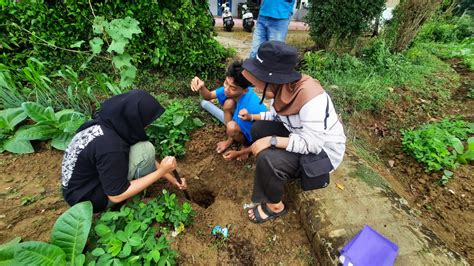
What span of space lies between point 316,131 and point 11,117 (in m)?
3.04

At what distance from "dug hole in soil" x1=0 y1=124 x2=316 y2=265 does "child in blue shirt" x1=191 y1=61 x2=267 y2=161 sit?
153mm

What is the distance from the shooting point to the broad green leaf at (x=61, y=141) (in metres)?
2.56

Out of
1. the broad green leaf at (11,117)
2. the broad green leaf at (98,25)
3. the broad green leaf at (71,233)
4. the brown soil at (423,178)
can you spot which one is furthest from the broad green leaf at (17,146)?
the brown soil at (423,178)

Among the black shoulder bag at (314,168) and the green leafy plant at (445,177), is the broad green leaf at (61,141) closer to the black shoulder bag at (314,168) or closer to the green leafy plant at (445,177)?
the black shoulder bag at (314,168)

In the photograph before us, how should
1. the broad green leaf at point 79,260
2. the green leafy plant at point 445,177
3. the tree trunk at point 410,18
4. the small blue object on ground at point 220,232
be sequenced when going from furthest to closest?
the tree trunk at point 410,18 → the green leafy plant at point 445,177 → the small blue object on ground at point 220,232 → the broad green leaf at point 79,260

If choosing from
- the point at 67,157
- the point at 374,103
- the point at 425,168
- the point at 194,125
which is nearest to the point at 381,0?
the point at 374,103

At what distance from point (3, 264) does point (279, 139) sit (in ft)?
6.12

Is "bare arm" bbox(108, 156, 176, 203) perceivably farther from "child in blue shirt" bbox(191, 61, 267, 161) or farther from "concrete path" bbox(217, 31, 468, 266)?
"concrete path" bbox(217, 31, 468, 266)

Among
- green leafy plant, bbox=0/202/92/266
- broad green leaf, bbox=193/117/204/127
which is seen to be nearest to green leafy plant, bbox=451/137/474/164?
broad green leaf, bbox=193/117/204/127

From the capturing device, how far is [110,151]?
5.08 ft

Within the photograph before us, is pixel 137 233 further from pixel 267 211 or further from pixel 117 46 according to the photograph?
pixel 117 46

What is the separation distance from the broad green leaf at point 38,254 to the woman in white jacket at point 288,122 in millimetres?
1342

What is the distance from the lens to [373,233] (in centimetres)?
168

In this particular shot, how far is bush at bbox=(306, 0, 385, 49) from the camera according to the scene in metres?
4.51
